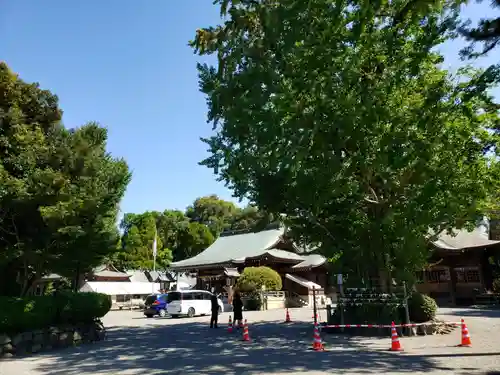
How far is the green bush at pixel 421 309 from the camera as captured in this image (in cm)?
1482

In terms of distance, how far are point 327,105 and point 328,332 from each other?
950 cm

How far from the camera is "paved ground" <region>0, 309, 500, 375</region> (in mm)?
8820

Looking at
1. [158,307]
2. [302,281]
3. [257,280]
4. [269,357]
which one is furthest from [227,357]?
[302,281]

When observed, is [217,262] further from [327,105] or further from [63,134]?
[327,105]

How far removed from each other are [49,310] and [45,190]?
4050mm

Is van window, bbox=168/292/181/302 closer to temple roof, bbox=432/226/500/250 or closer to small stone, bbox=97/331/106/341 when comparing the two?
small stone, bbox=97/331/106/341

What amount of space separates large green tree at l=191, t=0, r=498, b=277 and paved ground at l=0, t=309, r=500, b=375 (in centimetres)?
344

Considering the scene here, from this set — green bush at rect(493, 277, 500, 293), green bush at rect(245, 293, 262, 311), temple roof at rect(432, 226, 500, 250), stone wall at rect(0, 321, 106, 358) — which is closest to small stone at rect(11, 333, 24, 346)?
stone wall at rect(0, 321, 106, 358)

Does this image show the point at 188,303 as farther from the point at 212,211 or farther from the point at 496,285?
the point at 212,211

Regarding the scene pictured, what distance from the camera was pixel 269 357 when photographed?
10461mm

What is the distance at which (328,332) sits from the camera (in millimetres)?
15484

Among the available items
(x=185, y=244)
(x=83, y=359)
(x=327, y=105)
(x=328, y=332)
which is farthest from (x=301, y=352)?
(x=185, y=244)

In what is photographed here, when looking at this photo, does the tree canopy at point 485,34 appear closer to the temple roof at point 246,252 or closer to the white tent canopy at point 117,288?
the temple roof at point 246,252

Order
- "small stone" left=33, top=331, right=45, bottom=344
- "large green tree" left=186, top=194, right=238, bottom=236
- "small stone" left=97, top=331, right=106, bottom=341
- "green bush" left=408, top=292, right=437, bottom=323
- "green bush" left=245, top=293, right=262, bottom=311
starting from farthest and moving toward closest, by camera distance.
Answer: "large green tree" left=186, top=194, right=238, bottom=236 < "green bush" left=245, top=293, right=262, bottom=311 < "small stone" left=97, top=331, right=106, bottom=341 < "green bush" left=408, top=292, right=437, bottom=323 < "small stone" left=33, top=331, right=45, bottom=344
